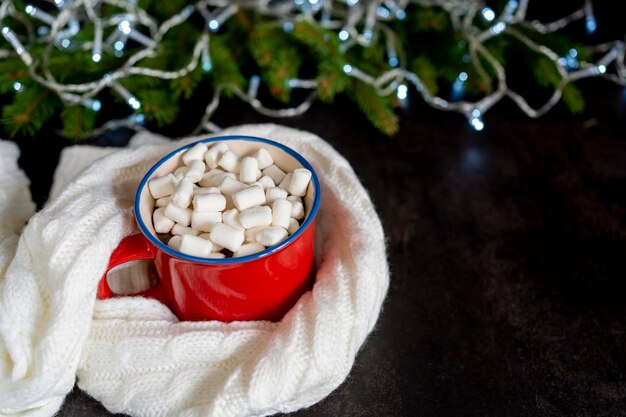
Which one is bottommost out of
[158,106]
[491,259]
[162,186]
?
[491,259]

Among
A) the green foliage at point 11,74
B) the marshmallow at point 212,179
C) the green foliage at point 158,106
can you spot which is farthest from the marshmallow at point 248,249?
the green foliage at point 11,74

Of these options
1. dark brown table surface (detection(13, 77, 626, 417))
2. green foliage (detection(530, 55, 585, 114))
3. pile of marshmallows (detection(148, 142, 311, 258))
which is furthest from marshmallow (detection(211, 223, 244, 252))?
green foliage (detection(530, 55, 585, 114))

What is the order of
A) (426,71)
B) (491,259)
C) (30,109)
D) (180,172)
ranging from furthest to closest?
(426,71) → (30,109) → (491,259) → (180,172)

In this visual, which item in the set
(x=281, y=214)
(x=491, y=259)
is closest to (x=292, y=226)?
(x=281, y=214)

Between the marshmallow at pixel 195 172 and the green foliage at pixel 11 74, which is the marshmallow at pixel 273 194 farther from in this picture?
the green foliage at pixel 11 74

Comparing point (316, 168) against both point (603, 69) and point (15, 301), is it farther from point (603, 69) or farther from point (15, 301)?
point (603, 69)

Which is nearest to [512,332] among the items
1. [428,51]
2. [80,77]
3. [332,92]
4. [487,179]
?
[487,179]

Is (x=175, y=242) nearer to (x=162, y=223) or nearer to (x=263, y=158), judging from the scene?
(x=162, y=223)
